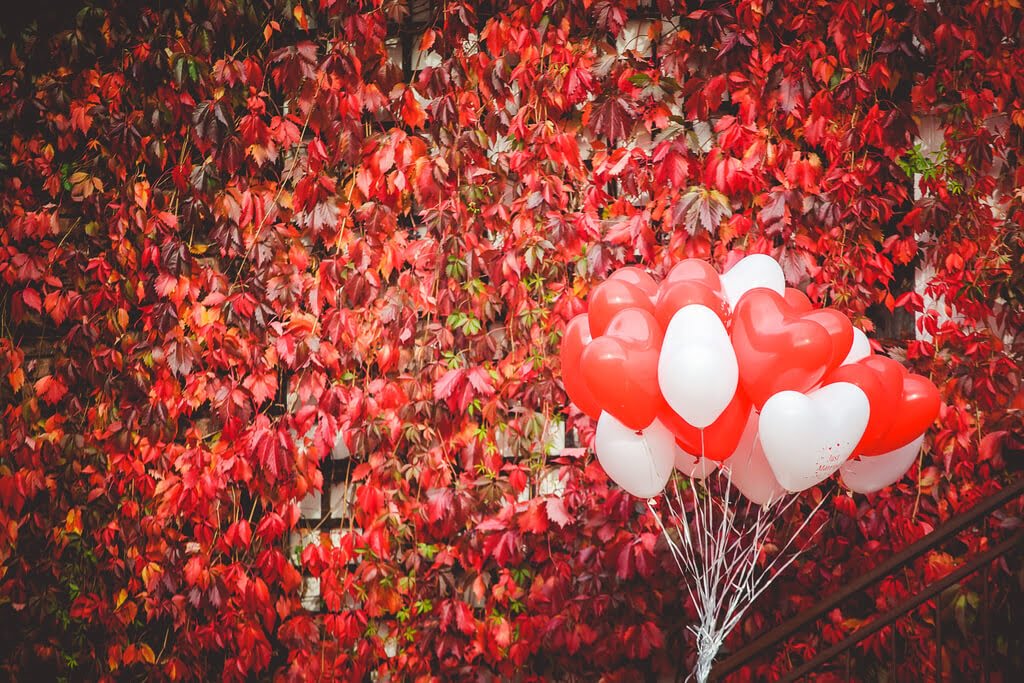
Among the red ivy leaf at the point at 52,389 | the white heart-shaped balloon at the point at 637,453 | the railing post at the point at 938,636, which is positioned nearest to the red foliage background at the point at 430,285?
the red ivy leaf at the point at 52,389

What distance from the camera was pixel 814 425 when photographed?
185 centimetres

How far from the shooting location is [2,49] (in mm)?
3412

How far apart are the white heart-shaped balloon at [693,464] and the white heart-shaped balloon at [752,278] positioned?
45cm

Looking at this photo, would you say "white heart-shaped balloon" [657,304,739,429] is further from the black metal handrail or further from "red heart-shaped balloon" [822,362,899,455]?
the black metal handrail

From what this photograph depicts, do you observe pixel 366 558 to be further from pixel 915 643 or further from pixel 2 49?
pixel 2 49

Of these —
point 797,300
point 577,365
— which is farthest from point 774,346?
point 577,365

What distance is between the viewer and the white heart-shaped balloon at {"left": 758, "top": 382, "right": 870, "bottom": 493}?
185cm

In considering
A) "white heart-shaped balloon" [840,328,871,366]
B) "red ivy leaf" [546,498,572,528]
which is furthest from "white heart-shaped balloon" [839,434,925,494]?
"red ivy leaf" [546,498,572,528]

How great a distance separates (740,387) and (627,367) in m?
0.32

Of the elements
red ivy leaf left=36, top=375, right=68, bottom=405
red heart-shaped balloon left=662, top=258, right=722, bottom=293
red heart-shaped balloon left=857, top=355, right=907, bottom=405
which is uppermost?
red heart-shaped balloon left=662, top=258, right=722, bottom=293

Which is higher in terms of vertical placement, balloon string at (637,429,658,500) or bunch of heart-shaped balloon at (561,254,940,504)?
bunch of heart-shaped balloon at (561,254,940,504)

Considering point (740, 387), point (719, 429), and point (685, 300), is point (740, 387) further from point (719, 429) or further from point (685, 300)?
point (685, 300)

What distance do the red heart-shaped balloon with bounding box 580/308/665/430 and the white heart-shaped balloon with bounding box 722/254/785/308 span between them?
34 cm

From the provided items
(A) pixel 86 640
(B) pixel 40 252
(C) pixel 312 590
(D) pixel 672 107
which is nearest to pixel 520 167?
(D) pixel 672 107
